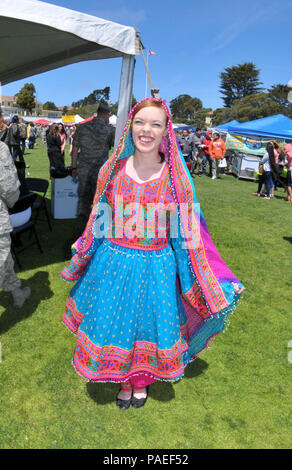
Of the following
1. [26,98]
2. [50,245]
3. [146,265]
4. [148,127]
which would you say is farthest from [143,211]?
[26,98]

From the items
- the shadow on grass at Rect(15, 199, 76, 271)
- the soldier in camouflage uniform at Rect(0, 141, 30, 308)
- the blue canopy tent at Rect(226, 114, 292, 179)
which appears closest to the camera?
the soldier in camouflage uniform at Rect(0, 141, 30, 308)

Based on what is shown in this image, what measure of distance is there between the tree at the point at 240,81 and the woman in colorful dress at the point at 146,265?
104388mm

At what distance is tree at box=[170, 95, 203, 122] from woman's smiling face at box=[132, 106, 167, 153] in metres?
112

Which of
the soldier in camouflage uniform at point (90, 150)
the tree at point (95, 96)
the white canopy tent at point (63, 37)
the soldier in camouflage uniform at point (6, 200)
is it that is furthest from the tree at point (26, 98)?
the soldier in camouflage uniform at point (6, 200)

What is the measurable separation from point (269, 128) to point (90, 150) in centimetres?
1147

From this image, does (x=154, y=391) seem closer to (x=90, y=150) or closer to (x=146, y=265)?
(x=146, y=265)

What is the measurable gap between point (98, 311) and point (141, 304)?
266mm

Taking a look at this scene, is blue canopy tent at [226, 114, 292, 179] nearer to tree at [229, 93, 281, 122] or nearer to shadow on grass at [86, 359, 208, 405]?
shadow on grass at [86, 359, 208, 405]

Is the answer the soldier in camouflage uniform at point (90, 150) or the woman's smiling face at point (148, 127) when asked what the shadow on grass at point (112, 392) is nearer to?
the woman's smiling face at point (148, 127)

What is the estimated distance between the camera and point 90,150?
4.34 metres

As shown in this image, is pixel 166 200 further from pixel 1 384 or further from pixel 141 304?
pixel 1 384

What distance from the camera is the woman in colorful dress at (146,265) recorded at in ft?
5.98

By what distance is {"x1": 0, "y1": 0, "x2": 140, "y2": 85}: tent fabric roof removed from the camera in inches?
Answer: 112

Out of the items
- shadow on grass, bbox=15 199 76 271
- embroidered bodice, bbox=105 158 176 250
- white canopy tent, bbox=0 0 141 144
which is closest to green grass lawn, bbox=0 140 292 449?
shadow on grass, bbox=15 199 76 271
